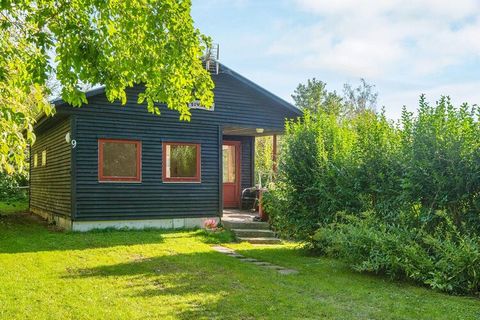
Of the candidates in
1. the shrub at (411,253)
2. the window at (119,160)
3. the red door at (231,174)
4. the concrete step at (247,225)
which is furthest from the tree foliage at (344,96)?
the shrub at (411,253)

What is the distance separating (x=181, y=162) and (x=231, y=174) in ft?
10.0

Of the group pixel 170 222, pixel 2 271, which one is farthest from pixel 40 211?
pixel 2 271

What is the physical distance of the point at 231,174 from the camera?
15578mm

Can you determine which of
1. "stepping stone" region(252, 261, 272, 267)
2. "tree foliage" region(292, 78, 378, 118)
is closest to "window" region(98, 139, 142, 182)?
"stepping stone" region(252, 261, 272, 267)

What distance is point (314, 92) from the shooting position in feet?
139

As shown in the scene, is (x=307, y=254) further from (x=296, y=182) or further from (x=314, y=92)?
(x=314, y=92)

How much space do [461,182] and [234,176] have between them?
9.52 metres

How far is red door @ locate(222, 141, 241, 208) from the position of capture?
15445 millimetres

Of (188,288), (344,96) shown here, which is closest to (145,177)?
(188,288)

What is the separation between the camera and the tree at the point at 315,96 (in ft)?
135

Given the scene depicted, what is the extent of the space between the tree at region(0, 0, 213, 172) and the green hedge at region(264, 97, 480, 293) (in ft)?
11.0

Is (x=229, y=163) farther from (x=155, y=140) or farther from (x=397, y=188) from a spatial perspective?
(x=397, y=188)

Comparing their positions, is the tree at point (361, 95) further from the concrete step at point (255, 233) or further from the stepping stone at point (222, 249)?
A: the stepping stone at point (222, 249)

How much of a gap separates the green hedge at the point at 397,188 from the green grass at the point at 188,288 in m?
0.45
